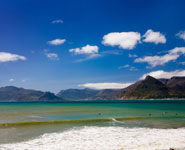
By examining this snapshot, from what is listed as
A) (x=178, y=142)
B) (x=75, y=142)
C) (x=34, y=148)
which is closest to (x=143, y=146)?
(x=178, y=142)

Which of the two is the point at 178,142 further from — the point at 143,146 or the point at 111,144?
the point at 111,144

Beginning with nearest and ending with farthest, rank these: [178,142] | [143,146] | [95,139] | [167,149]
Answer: [167,149], [143,146], [178,142], [95,139]

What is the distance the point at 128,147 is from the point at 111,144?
1.72 m

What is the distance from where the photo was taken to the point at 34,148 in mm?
14508

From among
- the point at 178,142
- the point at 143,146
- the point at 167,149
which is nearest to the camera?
the point at 167,149

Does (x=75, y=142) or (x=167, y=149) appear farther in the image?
(x=75, y=142)

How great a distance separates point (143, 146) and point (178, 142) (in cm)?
405

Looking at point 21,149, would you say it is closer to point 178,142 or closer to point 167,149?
point 167,149

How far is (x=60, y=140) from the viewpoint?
1731 cm

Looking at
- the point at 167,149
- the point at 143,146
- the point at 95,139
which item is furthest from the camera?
the point at 95,139

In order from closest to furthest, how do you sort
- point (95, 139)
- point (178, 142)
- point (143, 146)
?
1. point (143, 146)
2. point (178, 142)
3. point (95, 139)

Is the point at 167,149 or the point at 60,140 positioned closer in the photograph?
→ the point at 167,149

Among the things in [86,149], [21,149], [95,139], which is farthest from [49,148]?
[95,139]

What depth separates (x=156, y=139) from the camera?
17.5m
